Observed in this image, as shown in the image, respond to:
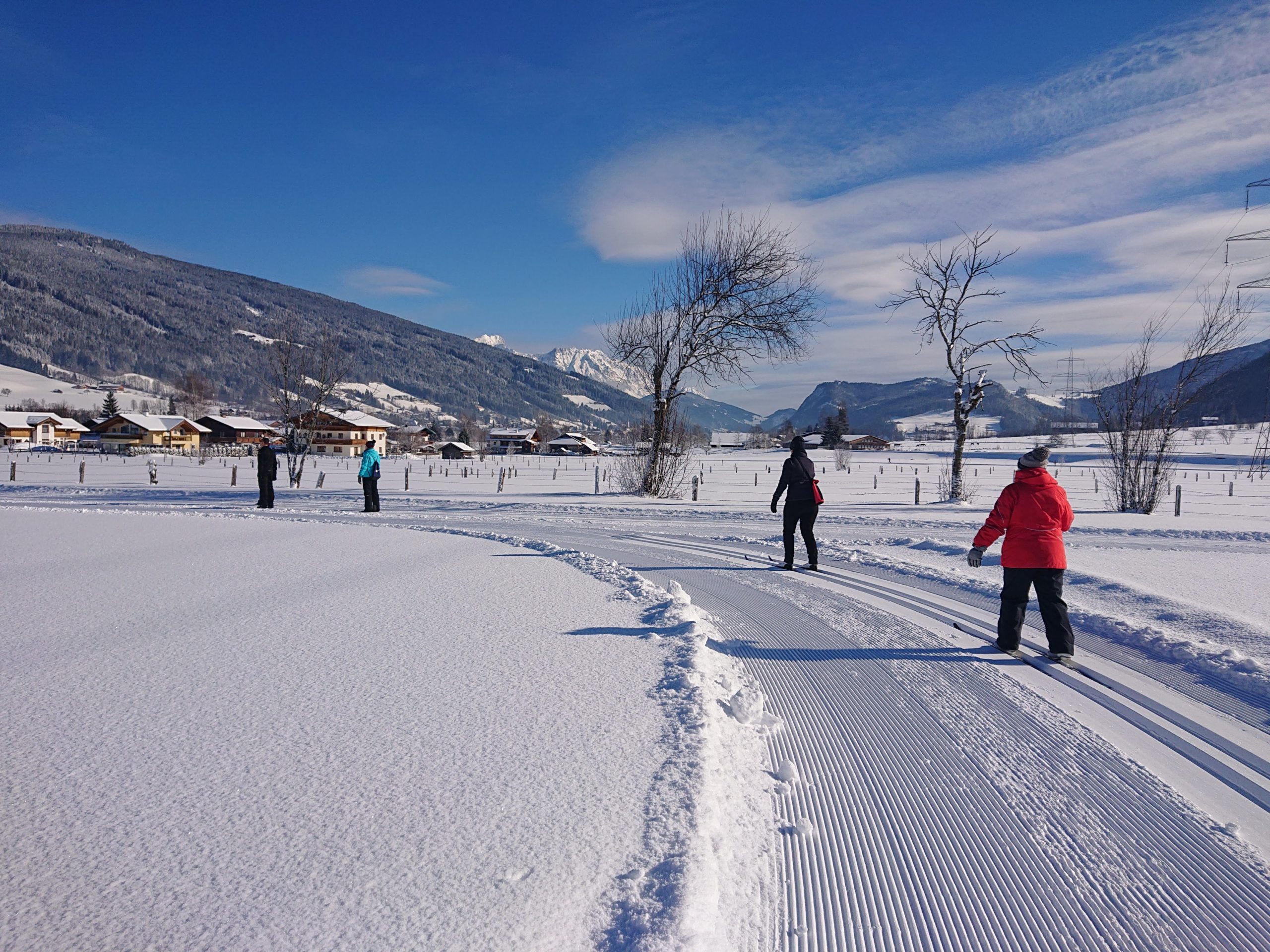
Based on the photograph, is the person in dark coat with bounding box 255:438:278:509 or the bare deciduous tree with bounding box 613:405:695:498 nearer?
the person in dark coat with bounding box 255:438:278:509

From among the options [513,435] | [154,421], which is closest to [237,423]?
[154,421]

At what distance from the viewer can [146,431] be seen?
99938 millimetres

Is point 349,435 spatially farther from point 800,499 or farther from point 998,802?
point 998,802

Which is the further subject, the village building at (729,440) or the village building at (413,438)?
the village building at (729,440)

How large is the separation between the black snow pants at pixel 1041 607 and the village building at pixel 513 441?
13298 centimetres

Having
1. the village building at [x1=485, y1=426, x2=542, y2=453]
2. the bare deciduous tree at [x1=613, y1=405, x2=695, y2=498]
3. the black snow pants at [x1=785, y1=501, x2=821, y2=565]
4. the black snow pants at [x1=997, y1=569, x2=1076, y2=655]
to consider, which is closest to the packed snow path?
the black snow pants at [x1=997, y1=569, x2=1076, y2=655]

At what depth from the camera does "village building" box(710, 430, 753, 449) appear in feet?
514

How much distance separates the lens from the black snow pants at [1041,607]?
566cm

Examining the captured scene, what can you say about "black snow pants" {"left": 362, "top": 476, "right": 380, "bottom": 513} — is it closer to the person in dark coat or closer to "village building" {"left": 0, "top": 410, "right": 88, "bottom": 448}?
the person in dark coat

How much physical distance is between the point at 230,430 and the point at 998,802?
4946 inches

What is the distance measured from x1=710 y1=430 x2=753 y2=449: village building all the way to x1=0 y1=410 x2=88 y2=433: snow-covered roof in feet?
367

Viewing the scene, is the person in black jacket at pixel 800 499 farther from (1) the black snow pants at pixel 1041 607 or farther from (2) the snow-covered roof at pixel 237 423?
(2) the snow-covered roof at pixel 237 423

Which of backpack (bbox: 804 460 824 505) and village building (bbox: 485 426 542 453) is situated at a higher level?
village building (bbox: 485 426 542 453)

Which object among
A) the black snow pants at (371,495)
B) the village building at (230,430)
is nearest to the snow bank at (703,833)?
the black snow pants at (371,495)
